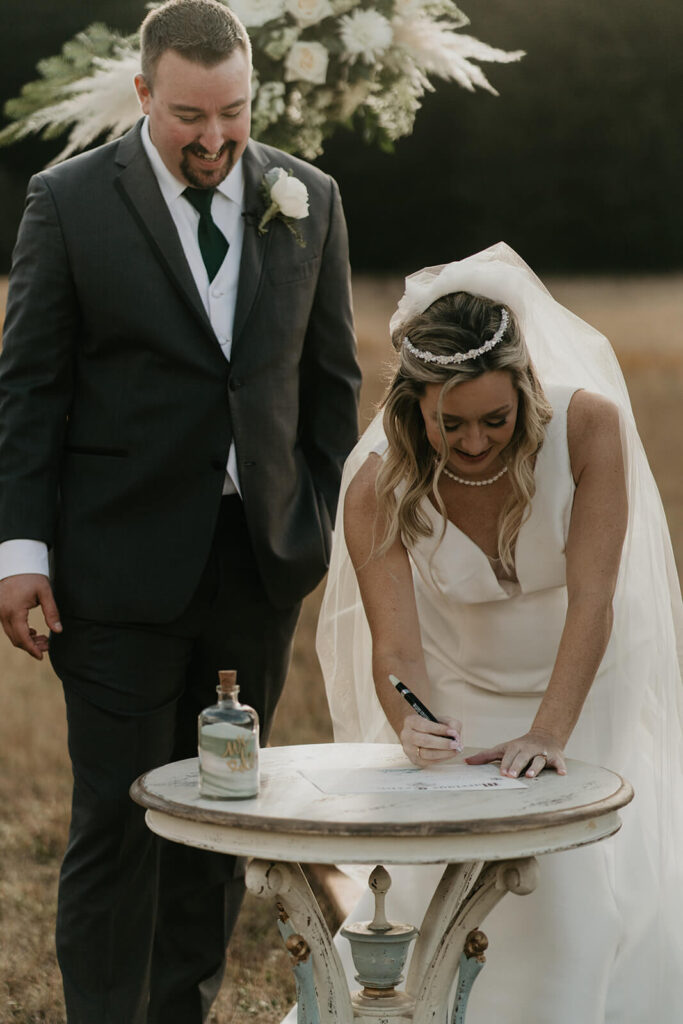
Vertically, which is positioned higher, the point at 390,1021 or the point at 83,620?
the point at 83,620

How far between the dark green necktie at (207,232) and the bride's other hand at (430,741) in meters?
1.13

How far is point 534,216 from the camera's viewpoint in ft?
17.0

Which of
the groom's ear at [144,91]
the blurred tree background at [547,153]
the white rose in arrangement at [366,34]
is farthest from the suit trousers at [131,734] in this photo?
the blurred tree background at [547,153]

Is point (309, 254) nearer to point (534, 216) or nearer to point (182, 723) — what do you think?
point (182, 723)

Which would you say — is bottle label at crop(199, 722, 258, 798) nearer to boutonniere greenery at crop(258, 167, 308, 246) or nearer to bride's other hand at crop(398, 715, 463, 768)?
bride's other hand at crop(398, 715, 463, 768)

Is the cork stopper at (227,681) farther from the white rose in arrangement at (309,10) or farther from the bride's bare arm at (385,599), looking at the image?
the white rose in arrangement at (309,10)

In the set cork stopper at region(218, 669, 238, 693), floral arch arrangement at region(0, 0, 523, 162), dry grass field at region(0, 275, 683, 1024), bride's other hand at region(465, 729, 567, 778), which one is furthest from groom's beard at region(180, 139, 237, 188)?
dry grass field at region(0, 275, 683, 1024)

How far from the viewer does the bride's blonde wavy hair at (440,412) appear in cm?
291

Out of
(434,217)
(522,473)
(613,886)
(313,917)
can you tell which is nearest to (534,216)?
(434,217)

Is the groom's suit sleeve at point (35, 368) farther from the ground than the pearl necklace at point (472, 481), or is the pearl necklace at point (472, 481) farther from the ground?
the groom's suit sleeve at point (35, 368)

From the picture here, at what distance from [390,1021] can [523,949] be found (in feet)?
1.78

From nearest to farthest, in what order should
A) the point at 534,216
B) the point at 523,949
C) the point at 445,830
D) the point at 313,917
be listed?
the point at 445,830 → the point at 313,917 → the point at 523,949 → the point at 534,216

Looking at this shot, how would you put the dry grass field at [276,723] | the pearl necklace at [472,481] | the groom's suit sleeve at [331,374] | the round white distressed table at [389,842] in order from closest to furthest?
the round white distressed table at [389,842] → the pearl necklace at [472,481] → the groom's suit sleeve at [331,374] → the dry grass field at [276,723]

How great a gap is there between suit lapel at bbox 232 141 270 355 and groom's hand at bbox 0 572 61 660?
2.13ft
